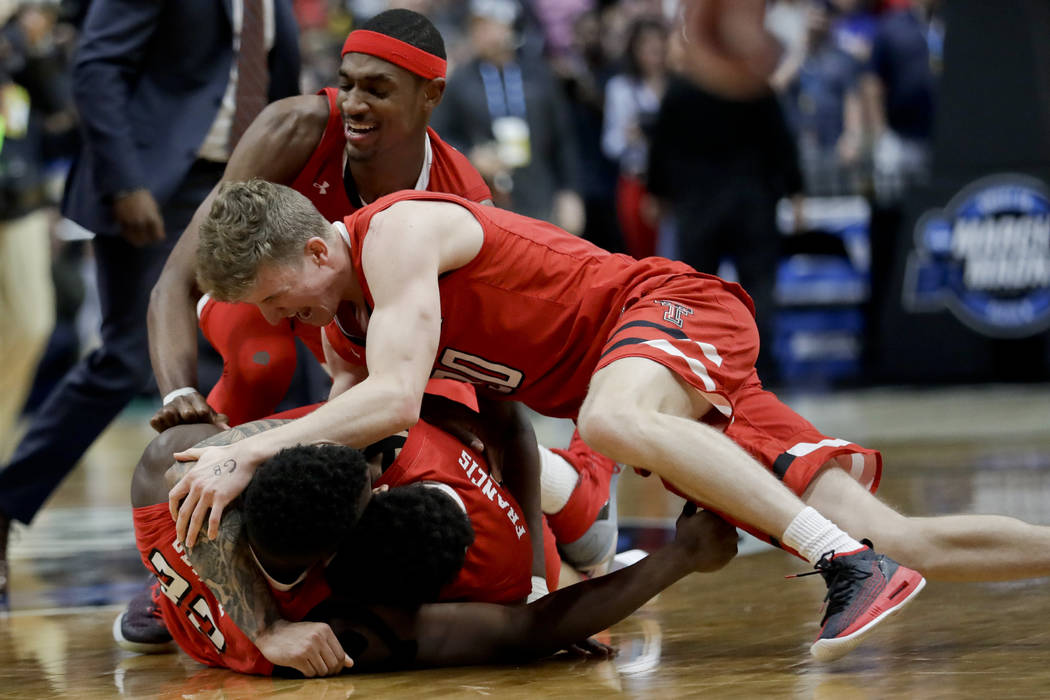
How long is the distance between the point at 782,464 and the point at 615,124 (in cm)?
789

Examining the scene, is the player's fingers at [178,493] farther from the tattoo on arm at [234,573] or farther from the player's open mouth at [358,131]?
the player's open mouth at [358,131]

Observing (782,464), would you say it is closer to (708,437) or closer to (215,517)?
(708,437)

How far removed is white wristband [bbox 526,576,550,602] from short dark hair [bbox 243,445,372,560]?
2.14ft

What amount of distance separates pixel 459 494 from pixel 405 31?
1424 mm

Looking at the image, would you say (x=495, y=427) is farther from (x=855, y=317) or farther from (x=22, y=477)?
(x=855, y=317)

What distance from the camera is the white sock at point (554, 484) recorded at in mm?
3918

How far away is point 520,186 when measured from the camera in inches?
340

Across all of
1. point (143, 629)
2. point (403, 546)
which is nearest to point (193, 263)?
point (143, 629)

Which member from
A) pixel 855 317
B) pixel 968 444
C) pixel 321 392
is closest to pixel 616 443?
pixel 321 392

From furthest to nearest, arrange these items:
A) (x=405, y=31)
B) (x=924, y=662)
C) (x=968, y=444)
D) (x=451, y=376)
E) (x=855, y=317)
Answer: (x=855, y=317) → (x=968, y=444) → (x=405, y=31) → (x=451, y=376) → (x=924, y=662)

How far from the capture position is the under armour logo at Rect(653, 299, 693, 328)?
3.30 metres

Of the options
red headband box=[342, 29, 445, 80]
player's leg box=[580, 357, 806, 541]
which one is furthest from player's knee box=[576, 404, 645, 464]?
red headband box=[342, 29, 445, 80]

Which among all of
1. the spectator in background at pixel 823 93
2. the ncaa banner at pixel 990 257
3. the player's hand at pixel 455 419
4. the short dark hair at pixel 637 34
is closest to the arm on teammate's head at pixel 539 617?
the player's hand at pixel 455 419

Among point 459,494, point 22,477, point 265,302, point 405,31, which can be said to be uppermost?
point 405,31
